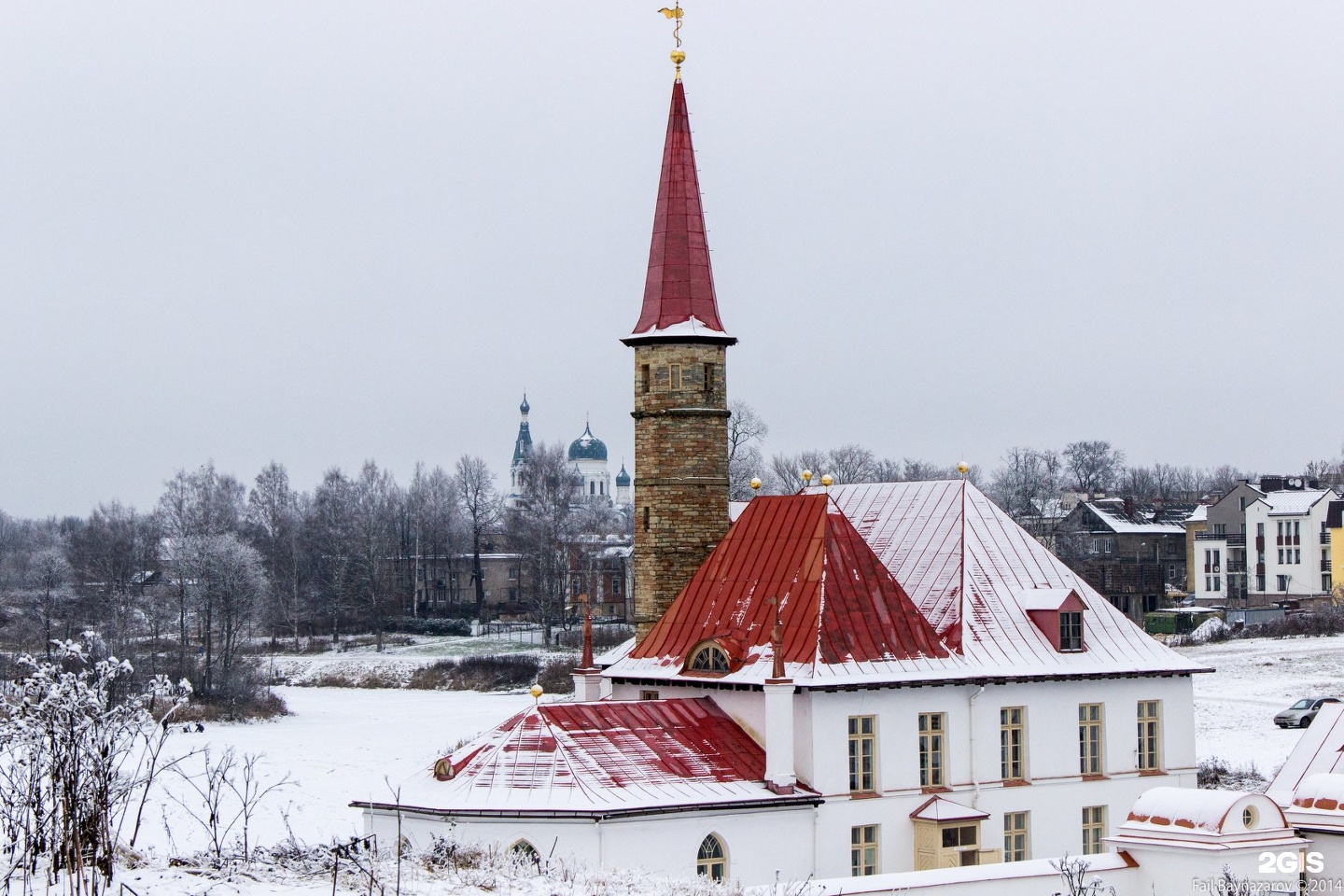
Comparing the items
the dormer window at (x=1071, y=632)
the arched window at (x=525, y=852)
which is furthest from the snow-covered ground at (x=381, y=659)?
the arched window at (x=525, y=852)

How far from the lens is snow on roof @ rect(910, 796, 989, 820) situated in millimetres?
27531

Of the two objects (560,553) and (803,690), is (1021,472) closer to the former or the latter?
(560,553)

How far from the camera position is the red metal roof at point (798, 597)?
28166mm

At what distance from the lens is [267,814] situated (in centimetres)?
3409

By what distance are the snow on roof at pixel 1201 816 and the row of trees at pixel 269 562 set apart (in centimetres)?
4038

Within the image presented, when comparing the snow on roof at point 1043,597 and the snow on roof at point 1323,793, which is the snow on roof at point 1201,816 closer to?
the snow on roof at point 1323,793

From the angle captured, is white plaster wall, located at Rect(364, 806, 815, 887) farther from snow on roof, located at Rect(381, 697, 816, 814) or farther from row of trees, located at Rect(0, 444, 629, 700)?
row of trees, located at Rect(0, 444, 629, 700)

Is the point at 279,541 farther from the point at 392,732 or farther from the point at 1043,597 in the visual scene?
the point at 1043,597

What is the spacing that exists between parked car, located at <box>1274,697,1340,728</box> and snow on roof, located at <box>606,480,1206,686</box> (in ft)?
49.7

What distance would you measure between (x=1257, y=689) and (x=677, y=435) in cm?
2675

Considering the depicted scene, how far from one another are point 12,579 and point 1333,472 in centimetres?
9448

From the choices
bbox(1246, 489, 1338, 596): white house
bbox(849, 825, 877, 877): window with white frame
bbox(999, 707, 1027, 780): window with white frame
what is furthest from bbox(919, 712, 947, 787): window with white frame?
bbox(1246, 489, 1338, 596): white house

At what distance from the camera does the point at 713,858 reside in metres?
25.4

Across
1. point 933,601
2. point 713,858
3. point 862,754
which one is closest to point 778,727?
point 862,754
